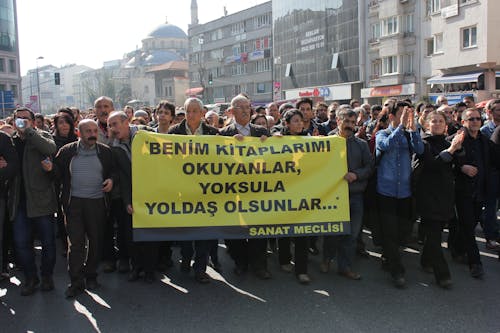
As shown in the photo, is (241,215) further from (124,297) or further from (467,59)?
(467,59)

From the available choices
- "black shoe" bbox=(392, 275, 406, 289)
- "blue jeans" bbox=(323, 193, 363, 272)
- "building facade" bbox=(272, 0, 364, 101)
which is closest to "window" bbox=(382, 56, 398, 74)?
"building facade" bbox=(272, 0, 364, 101)

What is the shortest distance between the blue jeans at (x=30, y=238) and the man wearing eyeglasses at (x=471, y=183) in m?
4.53

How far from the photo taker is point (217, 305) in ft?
17.0

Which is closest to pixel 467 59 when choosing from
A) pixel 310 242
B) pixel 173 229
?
pixel 310 242

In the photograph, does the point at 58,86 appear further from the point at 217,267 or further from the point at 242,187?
the point at 242,187

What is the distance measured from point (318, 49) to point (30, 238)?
169 feet

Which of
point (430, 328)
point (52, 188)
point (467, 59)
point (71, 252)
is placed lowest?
point (430, 328)

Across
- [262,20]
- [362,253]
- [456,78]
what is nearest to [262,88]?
[262,20]

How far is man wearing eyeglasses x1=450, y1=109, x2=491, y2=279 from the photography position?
5.73m

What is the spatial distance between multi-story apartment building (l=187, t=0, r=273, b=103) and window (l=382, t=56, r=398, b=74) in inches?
1031

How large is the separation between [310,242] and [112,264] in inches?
106

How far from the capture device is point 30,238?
5633 millimetres

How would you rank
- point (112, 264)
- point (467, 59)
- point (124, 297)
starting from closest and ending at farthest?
point (124, 297) < point (112, 264) < point (467, 59)

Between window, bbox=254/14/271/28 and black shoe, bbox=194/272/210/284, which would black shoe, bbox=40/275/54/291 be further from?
window, bbox=254/14/271/28
